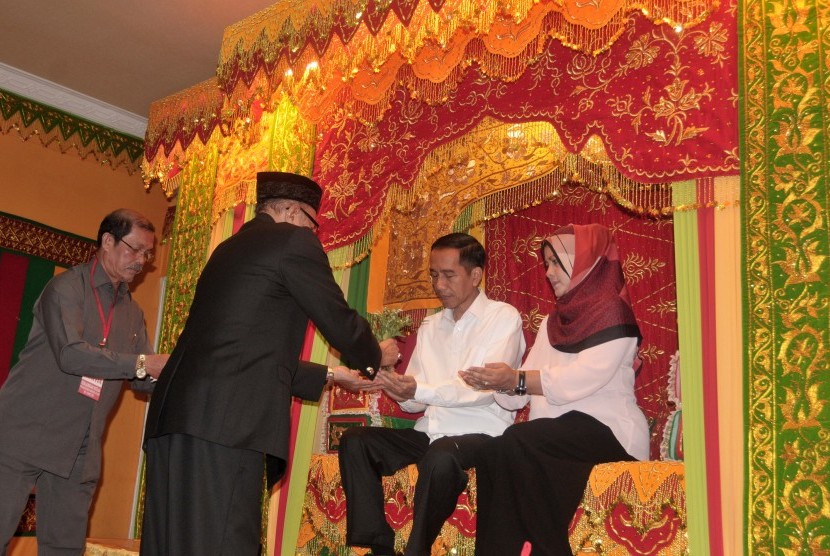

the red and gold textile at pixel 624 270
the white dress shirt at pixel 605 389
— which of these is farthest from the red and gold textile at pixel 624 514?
the red and gold textile at pixel 624 270

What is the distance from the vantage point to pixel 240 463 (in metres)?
2.61

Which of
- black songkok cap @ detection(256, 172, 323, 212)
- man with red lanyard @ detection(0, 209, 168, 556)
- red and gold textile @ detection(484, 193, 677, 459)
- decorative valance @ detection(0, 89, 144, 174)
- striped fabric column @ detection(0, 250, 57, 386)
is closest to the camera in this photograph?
black songkok cap @ detection(256, 172, 323, 212)

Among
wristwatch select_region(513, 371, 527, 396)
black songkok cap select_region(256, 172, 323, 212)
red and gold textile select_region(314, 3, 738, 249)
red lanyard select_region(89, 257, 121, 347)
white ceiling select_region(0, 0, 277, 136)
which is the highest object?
white ceiling select_region(0, 0, 277, 136)

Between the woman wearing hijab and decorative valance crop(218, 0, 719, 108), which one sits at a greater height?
decorative valance crop(218, 0, 719, 108)

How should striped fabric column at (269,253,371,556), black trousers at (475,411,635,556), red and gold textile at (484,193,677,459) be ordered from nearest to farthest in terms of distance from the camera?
black trousers at (475,411,635,556) → red and gold textile at (484,193,677,459) → striped fabric column at (269,253,371,556)

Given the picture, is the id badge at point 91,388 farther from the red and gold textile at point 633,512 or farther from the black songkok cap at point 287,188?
the red and gold textile at point 633,512

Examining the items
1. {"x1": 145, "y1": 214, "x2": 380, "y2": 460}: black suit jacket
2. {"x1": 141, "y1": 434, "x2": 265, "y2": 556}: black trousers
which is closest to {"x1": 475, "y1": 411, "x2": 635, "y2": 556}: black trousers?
{"x1": 145, "y1": 214, "x2": 380, "y2": 460}: black suit jacket

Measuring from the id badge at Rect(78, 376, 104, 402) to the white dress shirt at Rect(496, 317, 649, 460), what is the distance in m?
2.04

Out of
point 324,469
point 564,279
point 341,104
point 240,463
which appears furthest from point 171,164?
point 240,463

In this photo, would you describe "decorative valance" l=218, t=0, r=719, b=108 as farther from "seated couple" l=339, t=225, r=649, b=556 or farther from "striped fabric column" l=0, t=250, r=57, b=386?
"striped fabric column" l=0, t=250, r=57, b=386

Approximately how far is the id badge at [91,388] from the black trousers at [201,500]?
3.97 ft

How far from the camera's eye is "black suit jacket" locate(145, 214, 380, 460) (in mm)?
2617

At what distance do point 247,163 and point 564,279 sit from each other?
2861 mm

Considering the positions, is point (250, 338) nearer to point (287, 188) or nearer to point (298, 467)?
point (287, 188)
